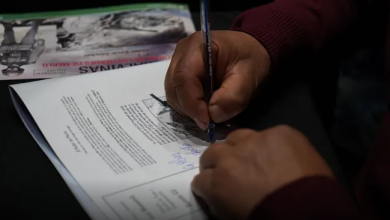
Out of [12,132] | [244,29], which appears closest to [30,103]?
[12,132]

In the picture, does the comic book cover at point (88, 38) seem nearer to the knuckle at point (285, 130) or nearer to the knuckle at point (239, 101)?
the knuckle at point (239, 101)

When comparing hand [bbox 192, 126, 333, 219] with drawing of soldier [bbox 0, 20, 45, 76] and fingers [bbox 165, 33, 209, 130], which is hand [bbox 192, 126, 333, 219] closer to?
fingers [bbox 165, 33, 209, 130]

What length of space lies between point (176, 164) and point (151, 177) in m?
0.03

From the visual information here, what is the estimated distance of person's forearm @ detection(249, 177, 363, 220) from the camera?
1.30ft

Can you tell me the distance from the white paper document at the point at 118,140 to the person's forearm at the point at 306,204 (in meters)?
0.07

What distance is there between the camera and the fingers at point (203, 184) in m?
0.44

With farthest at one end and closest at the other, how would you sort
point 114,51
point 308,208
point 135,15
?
1. point 135,15
2. point 114,51
3. point 308,208

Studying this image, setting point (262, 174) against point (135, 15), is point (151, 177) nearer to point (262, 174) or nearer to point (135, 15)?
point (262, 174)

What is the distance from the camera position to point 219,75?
59cm

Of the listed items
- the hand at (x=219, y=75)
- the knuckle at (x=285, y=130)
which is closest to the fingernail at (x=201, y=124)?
the hand at (x=219, y=75)

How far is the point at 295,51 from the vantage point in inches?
25.1
